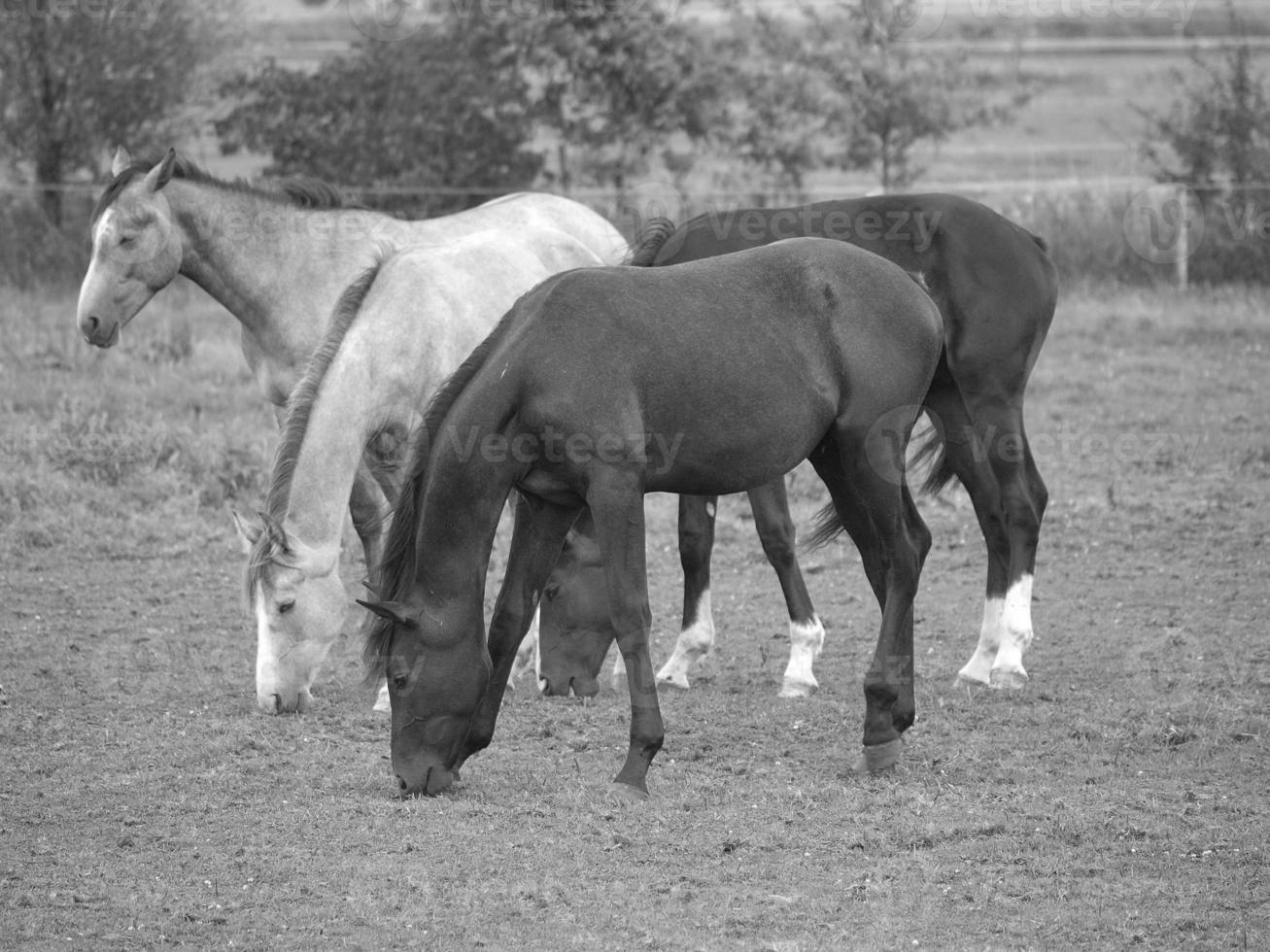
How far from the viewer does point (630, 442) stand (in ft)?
17.4

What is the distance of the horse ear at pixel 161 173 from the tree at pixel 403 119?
883cm

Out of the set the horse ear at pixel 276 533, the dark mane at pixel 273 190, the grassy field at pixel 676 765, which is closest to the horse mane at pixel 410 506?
the grassy field at pixel 676 765

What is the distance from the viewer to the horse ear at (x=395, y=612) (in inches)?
205

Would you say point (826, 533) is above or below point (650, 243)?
below

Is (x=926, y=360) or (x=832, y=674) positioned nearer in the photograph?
(x=926, y=360)

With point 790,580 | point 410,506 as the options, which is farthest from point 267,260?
point 790,580

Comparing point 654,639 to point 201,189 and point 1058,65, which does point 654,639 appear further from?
point 1058,65

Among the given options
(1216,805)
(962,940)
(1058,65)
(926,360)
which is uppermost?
(926,360)

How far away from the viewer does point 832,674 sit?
7414mm

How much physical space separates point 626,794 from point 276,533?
6.23 ft

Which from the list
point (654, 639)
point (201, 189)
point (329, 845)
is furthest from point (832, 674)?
point (201, 189)

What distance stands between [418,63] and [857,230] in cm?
1046

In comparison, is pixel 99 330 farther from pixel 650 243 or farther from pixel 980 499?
pixel 980 499

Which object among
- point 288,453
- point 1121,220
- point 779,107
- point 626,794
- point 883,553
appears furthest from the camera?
point 779,107
